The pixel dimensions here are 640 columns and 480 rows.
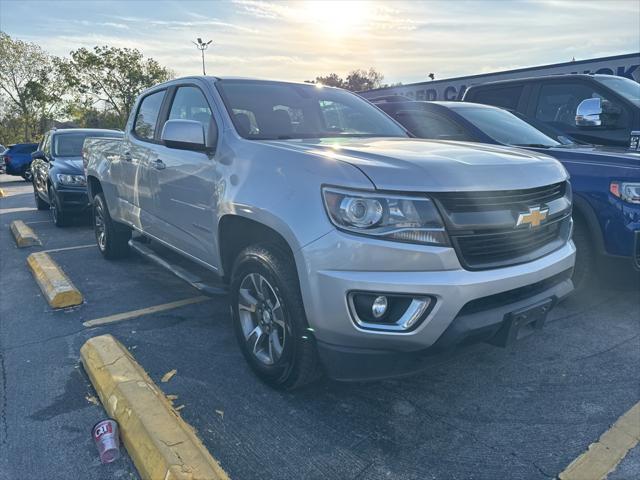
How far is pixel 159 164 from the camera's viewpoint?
13.2ft

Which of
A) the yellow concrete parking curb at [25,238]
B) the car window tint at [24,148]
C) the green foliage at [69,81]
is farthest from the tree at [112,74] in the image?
the yellow concrete parking curb at [25,238]

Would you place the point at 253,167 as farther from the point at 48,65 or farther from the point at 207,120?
the point at 48,65

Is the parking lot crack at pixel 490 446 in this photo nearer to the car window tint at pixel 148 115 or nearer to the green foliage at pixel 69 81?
the car window tint at pixel 148 115

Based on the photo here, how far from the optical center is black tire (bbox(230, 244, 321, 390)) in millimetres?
2521

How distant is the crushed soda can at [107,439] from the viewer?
7.54 ft

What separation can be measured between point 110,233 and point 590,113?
5.47 meters

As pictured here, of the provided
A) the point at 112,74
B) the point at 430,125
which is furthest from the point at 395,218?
the point at 112,74

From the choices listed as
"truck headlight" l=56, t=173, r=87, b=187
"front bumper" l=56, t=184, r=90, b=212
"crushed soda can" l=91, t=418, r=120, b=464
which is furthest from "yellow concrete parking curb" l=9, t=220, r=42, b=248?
"crushed soda can" l=91, t=418, r=120, b=464

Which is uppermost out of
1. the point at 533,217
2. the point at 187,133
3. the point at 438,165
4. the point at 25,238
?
the point at 187,133

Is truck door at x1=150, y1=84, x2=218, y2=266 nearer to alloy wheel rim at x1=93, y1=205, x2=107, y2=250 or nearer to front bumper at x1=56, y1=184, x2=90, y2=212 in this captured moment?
alloy wheel rim at x1=93, y1=205, x2=107, y2=250

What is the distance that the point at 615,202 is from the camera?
12.9 feet

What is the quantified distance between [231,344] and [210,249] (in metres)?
0.74

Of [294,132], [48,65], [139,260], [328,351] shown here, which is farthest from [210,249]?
[48,65]

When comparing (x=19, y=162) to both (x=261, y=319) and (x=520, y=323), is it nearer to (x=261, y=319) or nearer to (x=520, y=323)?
(x=261, y=319)
